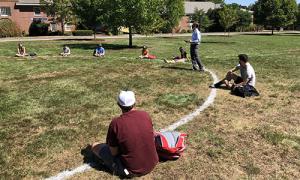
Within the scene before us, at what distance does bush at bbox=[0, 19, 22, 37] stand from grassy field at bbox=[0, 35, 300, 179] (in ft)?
124

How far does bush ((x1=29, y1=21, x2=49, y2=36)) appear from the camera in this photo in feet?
197

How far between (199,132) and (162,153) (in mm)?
1854

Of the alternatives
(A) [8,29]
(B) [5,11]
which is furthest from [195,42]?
(B) [5,11]

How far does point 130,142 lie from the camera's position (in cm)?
623

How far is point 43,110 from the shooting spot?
10.6 meters

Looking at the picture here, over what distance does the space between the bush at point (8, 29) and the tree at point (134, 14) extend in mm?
24973

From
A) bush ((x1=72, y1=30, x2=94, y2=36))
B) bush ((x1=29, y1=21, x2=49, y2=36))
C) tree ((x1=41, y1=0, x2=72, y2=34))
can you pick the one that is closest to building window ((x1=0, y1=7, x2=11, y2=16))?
bush ((x1=29, y1=21, x2=49, y2=36))

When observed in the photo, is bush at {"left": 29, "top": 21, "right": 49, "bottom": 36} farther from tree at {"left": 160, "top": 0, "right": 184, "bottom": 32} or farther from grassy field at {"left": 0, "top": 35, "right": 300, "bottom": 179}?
grassy field at {"left": 0, "top": 35, "right": 300, "bottom": 179}

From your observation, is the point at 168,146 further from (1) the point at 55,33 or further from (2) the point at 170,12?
(1) the point at 55,33

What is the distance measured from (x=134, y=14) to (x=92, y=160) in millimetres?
24957

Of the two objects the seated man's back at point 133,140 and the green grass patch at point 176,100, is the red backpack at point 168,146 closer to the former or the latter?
the seated man's back at point 133,140

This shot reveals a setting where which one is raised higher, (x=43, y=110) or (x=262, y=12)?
(x=262, y=12)

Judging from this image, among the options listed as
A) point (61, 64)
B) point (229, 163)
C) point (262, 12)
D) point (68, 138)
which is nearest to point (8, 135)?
point (68, 138)

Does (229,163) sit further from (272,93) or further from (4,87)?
(4,87)
